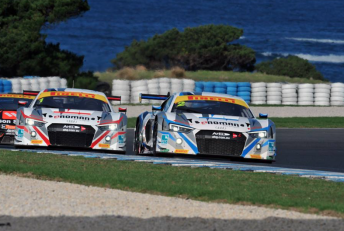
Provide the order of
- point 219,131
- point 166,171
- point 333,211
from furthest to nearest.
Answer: point 219,131, point 166,171, point 333,211

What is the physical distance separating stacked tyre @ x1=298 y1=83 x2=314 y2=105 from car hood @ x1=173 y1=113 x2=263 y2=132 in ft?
78.5

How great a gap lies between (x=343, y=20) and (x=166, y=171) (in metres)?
121

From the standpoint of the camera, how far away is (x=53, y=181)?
37.7 feet

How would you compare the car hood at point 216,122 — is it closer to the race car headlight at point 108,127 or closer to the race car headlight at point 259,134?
the race car headlight at point 259,134

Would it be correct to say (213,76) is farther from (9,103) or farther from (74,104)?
(74,104)

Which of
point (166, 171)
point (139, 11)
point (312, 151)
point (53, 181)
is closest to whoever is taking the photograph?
point (53, 181)

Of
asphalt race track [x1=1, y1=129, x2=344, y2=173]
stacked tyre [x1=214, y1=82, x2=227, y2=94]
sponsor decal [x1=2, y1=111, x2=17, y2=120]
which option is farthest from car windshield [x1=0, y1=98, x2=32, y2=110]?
stacked tyre [x1=214, y1=82, x2=227, y2=94]

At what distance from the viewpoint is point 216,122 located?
49.2 ft

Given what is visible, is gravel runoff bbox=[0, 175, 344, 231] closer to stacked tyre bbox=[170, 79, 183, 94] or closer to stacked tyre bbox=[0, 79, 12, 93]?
stacked tyre bbox=[0, 79, 12, 93]

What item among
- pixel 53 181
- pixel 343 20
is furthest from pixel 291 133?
pixel 343 20

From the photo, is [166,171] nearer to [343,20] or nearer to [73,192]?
[73,192]

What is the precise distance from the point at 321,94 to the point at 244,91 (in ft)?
12.5

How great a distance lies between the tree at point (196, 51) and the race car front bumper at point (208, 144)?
59.1m

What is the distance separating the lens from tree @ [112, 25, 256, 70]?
7462 centimetres
